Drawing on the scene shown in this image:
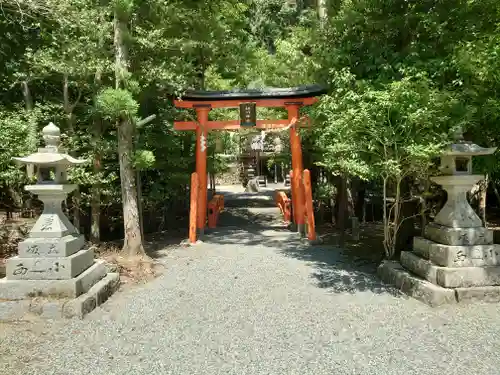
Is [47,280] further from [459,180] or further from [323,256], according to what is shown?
[459,180]

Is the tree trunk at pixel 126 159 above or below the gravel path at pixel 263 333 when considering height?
above

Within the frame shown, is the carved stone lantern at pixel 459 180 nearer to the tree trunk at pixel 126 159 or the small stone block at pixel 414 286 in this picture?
the small stone block at pixel 414 286

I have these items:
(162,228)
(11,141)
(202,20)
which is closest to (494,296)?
(11,141)

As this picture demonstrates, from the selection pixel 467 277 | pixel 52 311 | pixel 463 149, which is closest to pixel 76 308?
pixel 52 311

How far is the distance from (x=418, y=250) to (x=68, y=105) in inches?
335

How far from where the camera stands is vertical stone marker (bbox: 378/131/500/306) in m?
5.69

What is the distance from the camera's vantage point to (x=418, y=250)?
671 cm

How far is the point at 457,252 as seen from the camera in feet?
19.0

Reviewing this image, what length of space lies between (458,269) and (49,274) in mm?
5968

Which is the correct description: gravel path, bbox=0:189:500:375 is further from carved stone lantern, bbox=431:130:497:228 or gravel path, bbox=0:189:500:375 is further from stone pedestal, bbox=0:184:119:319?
carved stone lantern, bbox=431:130:497:228

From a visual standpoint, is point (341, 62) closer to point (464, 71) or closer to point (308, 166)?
point (464, 71)

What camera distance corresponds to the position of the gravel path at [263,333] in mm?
4070

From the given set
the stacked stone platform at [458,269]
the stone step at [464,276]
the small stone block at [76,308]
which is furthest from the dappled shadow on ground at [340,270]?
the small stone block at [76,308]

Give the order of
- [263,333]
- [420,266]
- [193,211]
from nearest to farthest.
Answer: [263,333]
[420,266]
[193,211]
